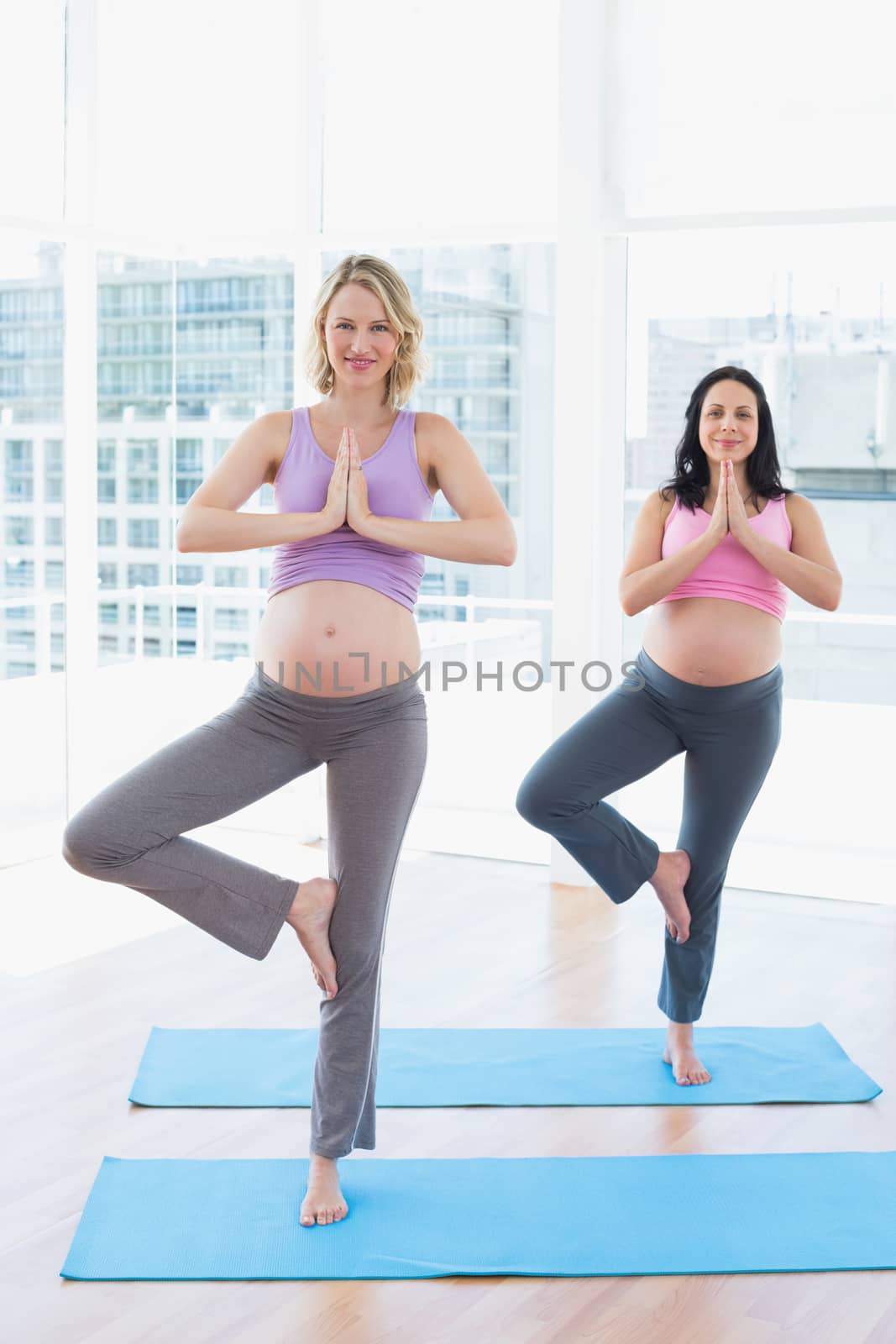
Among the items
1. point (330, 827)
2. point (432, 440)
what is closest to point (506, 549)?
point (432, 440)

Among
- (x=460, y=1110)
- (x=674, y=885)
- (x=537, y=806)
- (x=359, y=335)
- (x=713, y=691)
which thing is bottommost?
(x=460, y=1110)

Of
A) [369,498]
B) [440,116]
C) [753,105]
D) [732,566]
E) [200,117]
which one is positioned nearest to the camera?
[369,498]

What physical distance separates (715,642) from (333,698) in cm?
93

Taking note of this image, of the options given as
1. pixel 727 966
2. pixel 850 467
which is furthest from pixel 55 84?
pixel 727 966

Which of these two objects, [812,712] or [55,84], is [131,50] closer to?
[55,84]

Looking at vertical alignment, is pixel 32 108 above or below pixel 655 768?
above

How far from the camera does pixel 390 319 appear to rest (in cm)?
251

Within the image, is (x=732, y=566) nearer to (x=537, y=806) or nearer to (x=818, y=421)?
(x=537, y=806)

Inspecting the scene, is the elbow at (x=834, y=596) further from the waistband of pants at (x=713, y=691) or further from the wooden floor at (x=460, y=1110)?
the wooden floor at (x=460, y=1110)

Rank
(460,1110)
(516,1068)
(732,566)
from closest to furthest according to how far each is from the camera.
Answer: (460,1110) < (732,566) < (516,1068)

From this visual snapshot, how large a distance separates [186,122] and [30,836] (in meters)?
2.65

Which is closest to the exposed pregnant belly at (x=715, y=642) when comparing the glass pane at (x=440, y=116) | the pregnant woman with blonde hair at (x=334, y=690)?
the pregnant woman with blonde hair at (x=334, y=690)

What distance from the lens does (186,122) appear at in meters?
5.41

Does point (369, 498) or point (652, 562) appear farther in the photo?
point (652, 562)
